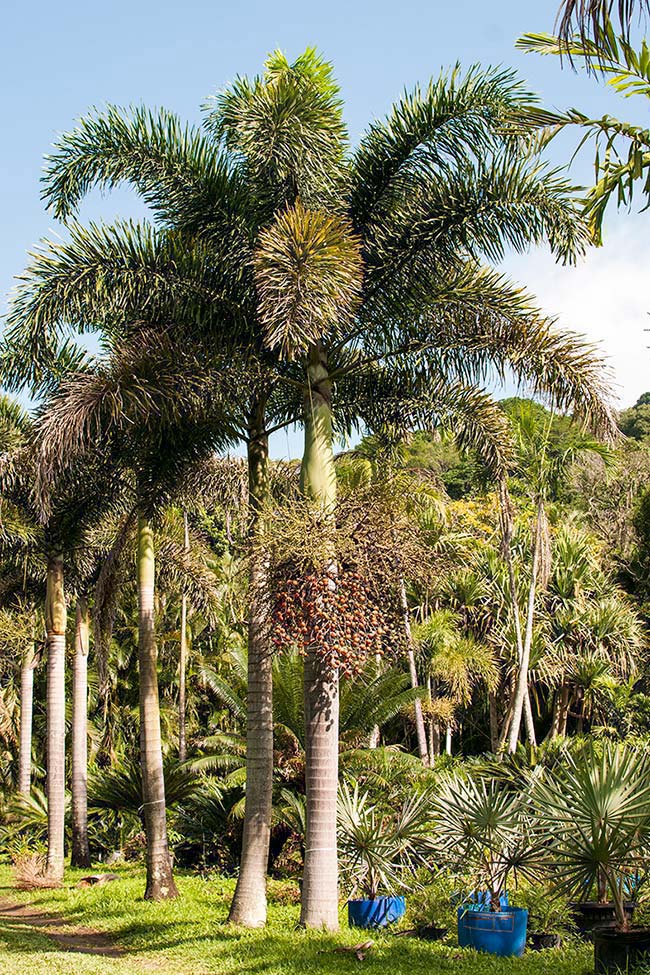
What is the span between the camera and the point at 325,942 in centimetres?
994

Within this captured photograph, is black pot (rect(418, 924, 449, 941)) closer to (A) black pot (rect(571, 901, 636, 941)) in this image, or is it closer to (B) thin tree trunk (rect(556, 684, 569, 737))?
(A) black pot (rect(571, 901, 636, 941))

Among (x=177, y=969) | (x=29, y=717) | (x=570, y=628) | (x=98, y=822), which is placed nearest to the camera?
(x=177, y=969)

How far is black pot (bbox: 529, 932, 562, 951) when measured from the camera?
10.1 m

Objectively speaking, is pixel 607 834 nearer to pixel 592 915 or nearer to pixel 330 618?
pixel 592 915

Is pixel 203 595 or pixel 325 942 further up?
pixel 203 595

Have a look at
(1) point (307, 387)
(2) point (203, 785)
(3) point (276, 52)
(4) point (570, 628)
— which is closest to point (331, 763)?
(1) point (307, 387)

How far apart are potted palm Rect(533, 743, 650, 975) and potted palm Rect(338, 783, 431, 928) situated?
2.51 metres

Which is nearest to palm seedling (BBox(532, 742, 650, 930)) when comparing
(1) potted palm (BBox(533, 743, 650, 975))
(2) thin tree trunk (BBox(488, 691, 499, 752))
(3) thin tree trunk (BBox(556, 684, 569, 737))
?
(1) potted palm (BBox(533, 743, 650, 975))

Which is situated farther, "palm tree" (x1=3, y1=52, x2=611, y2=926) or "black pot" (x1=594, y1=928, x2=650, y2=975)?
"palm tree" (x1=3, y1=52, x2=611, y2=926)

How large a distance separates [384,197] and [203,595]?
356 inches

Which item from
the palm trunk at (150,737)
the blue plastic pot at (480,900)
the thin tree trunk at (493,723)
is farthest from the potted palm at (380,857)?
the thin tree trunk at (493,723)

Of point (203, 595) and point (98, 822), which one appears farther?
point (98, 822)

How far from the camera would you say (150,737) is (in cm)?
1466

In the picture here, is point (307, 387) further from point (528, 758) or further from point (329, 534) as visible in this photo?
point (528, 758)
